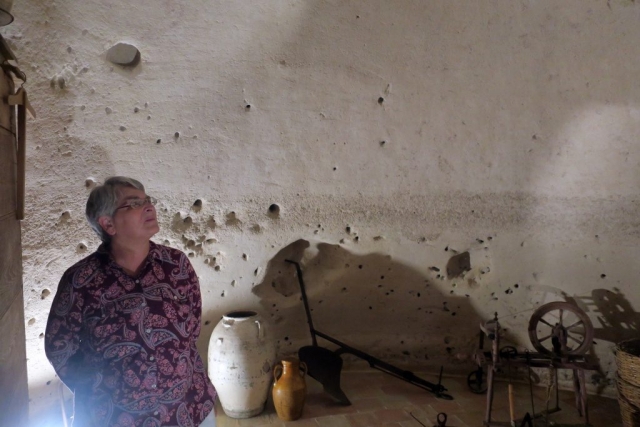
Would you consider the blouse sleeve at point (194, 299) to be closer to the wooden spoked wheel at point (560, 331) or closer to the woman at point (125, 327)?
the woman at point (125, 327)

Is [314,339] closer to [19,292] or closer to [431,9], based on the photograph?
[19,292]

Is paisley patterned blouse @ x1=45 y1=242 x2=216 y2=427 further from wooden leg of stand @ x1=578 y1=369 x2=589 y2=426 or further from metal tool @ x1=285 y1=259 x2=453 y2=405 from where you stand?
wooden leg of stand @ x1=578 y1=369 x2=589 y2=426

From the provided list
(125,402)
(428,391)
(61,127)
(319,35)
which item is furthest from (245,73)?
(428,391)

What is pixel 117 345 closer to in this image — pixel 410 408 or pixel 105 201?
pixel 105 201

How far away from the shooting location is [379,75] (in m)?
3.55

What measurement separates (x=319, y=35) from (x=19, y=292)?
8.13 ft

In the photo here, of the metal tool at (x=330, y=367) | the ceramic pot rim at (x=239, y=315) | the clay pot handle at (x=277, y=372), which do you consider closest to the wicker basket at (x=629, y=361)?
the metal tool at (x=330, y=367)

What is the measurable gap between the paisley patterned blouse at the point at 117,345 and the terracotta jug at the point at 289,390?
138 cm

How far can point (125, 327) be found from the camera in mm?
1847

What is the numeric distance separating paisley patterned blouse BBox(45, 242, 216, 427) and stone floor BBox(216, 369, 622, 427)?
5.09 ft

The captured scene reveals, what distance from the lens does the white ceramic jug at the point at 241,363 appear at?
3.27 metres

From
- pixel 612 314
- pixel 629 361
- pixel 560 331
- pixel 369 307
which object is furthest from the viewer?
pixel 369 307

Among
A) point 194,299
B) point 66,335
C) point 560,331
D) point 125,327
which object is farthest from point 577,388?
point 66,335

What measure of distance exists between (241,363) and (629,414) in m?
2.54
